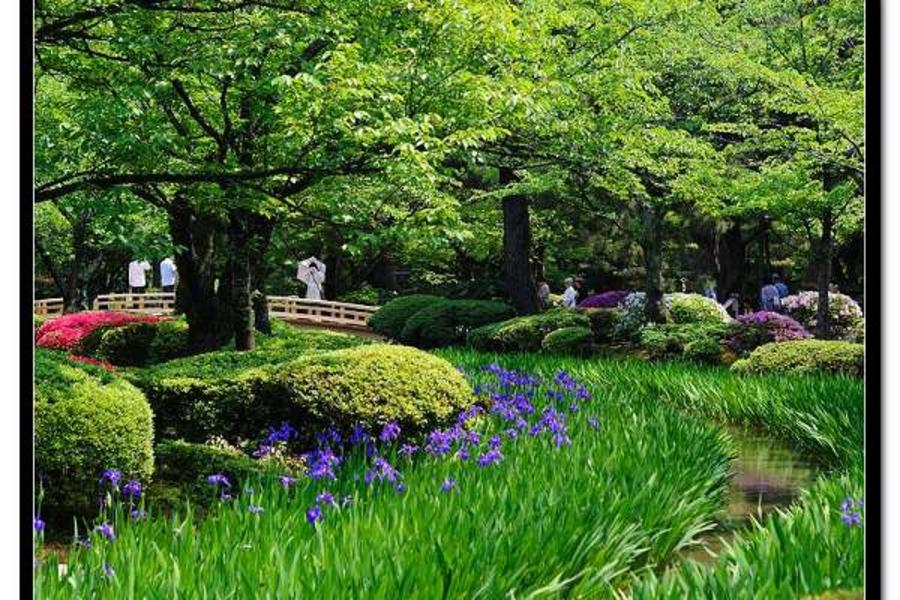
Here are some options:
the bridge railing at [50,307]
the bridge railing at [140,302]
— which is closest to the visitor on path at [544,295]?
the bridge railing at [140,302]

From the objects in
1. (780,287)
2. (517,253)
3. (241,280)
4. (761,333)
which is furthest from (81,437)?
(780,287)

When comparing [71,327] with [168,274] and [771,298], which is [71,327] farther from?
[771,298]

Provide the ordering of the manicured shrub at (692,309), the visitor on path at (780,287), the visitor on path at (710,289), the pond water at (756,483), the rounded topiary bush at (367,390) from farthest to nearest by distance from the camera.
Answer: the visitor on path at (710,289)
the visitor on path at (780,287)
the manicured shrub at (692,309)
the rounded topiary bush at (367,390)
the pond water at (756,483)

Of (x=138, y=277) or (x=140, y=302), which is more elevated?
(x=138, y=277)

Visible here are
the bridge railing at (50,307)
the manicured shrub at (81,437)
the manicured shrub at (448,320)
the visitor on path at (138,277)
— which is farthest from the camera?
the manicured shrub at (448,320)

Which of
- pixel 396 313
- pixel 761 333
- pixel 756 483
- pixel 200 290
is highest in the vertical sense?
pixel 200 290

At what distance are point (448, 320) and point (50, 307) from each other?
726 cm

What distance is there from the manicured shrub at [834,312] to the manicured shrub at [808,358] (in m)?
0.99

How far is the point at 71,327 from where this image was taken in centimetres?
729

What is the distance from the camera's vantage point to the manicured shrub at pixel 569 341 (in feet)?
40.0

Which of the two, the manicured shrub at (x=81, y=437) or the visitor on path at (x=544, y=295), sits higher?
the visitor on path at (x=544, y=295)

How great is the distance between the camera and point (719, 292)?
1761 cm

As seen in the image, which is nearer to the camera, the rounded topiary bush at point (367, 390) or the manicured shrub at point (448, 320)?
the rounded topiary bush at point (367, 390)

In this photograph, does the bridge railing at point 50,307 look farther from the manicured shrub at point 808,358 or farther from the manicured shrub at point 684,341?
the manicured shrub at point 684,341
